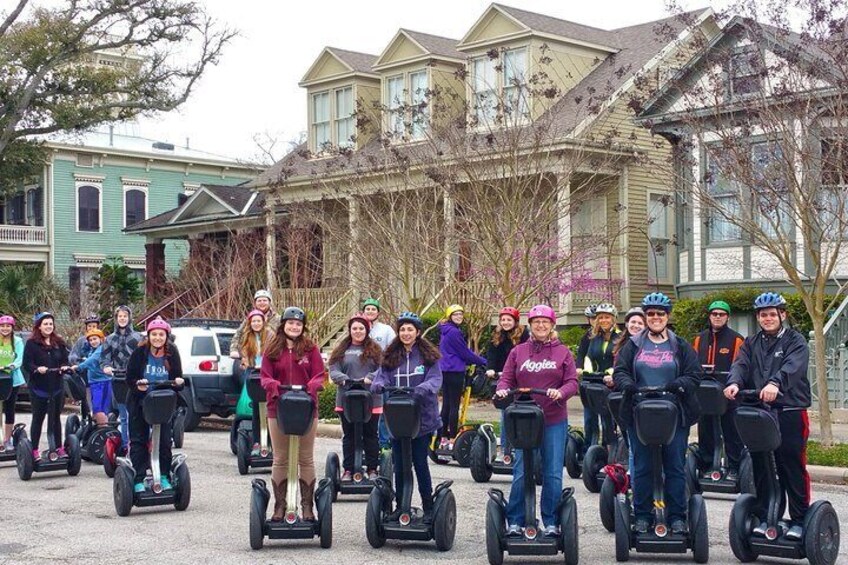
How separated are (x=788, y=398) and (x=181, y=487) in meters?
5.80

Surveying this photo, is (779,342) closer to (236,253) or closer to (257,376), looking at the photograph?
(257,376)

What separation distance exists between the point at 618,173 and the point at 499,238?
24.3 feet

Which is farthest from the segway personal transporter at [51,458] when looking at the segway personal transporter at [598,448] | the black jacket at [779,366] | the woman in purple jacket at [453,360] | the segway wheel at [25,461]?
the black jacket at [779,366]

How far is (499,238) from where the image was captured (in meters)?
21.4

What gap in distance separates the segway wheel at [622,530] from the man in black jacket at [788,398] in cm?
98

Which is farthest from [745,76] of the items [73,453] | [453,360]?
[73,453]

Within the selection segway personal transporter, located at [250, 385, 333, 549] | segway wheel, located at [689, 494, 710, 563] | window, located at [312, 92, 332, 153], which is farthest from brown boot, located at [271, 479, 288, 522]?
window, located at [312, 92, 332, 153]

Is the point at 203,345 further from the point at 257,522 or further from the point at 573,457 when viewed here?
the point at 257,522

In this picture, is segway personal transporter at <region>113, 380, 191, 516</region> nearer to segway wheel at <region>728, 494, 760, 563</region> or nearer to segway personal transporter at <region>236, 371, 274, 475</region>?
segway personal transporter at <region>236, 371, 274, 475</region>

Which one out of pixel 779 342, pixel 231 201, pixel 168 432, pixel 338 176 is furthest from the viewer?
pixel 231 201

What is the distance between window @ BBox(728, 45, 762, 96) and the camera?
1749cm

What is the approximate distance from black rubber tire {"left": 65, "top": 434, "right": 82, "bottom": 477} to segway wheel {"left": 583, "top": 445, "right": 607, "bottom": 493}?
602cm

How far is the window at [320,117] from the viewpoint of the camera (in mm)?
34906

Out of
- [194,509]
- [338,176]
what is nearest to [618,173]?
[338,176]
